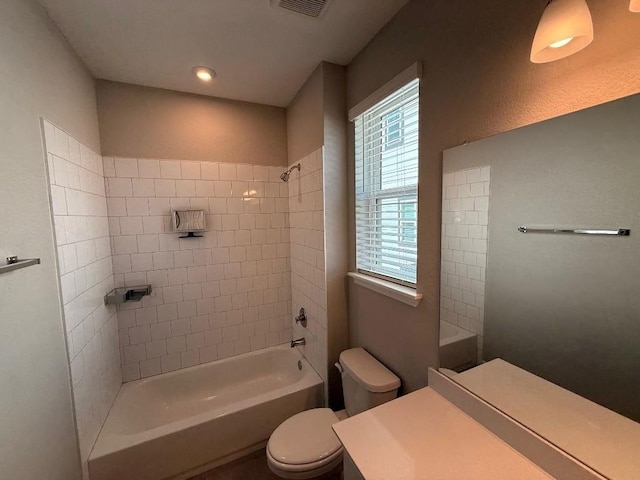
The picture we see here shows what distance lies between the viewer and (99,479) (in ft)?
4.64

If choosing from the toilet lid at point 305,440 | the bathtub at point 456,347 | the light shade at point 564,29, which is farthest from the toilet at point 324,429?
the light shade at point 564,29

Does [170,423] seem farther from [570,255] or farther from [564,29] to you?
[564,29]

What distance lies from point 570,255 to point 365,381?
1112 millimetres

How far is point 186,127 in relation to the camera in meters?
2.12

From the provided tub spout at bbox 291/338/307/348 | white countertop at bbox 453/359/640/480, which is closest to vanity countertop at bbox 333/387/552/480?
white countertop at bbox 453/359/640/480

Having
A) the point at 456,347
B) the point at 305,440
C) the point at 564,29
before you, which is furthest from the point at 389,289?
the point at 564,29

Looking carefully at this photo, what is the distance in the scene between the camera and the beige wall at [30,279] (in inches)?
35.8

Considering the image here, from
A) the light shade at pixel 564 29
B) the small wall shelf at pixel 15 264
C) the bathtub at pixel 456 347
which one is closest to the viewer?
the light shade at pixel 564 29

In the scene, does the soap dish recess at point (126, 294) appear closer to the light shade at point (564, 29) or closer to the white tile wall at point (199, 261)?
the white tile wall at point (199, 261)

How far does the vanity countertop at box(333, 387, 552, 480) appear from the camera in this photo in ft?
2.57

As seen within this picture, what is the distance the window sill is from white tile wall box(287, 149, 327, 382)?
277 millimetres

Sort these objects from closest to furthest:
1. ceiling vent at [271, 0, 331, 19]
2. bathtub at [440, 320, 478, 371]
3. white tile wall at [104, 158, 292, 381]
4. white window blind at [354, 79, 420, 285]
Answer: bathtub at [440, 320, 478, 371] → ceiling vent at [271, 0, 331, 19] → white window blind at [354, 79, 420, 285] → white tile wall at [104, 158, 292, 381]

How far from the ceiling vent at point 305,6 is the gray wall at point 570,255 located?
1024 millimetres

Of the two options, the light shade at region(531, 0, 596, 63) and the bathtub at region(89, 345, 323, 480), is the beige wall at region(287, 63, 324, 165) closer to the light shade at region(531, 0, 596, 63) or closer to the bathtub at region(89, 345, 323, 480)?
the light shade at region(531, 0, 596, 63)
